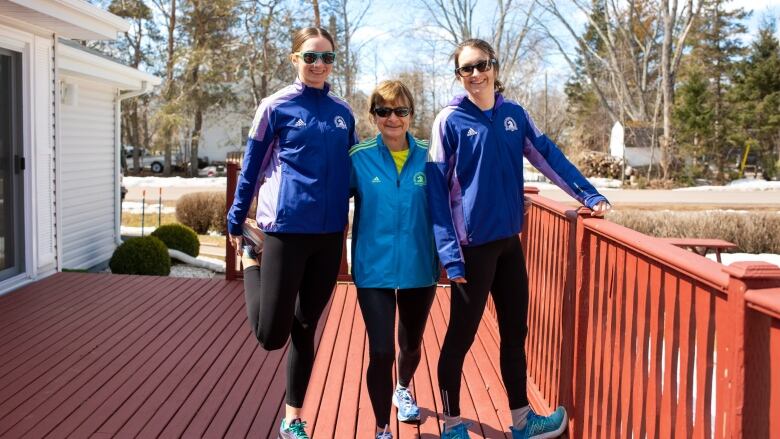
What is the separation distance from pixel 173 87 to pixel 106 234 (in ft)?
73.4

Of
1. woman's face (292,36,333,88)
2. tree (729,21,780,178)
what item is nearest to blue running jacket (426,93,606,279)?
woman's face (292,36,333,88)

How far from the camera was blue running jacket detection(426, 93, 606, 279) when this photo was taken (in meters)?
2.52

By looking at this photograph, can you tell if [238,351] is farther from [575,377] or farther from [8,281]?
[8,281]

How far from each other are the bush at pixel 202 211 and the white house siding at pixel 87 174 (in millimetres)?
3780

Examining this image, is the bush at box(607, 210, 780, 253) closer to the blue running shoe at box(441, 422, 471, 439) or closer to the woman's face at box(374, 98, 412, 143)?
the blue running shoe at box(441, 422, 471, 439)

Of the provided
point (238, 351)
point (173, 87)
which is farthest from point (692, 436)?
point (173, 87)

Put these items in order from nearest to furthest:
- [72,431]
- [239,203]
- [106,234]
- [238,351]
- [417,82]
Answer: [239,203] → [72,431] → [238,351] → [106,234] → [417,82]

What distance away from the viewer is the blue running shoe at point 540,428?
2.78 metres

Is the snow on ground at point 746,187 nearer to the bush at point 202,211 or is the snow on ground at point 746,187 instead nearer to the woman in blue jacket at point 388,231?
the bush at point 202,211

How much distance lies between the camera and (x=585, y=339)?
2697 millimetres

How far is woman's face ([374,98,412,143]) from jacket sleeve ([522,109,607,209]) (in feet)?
1.50

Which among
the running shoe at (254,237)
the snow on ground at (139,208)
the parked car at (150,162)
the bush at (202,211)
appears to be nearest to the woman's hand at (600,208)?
the running shoe at (254,237)

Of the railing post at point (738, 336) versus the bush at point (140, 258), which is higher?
the railing post at point (738, 336)

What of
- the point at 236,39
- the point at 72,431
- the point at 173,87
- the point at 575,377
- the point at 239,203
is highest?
the point at 236,39
